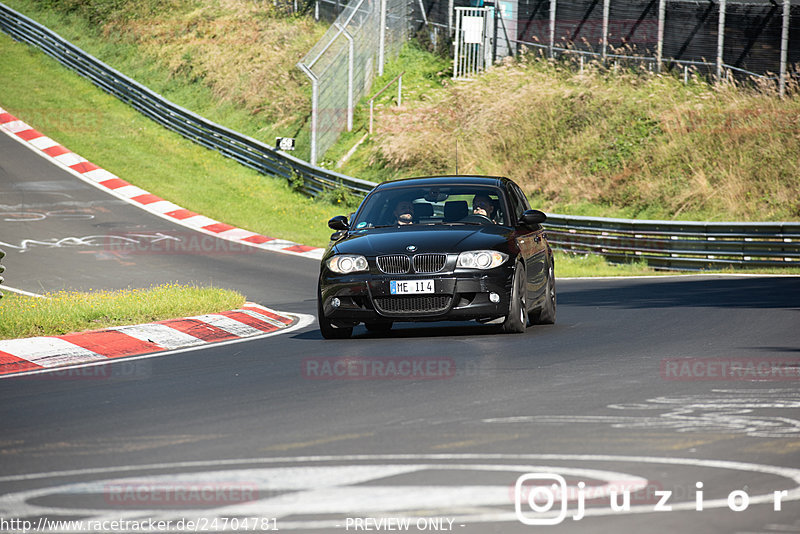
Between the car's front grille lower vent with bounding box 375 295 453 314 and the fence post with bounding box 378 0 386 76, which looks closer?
the car's front grille lower vent with bounding box 375 295 453 314

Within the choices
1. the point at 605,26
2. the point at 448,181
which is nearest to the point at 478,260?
the point at 448,181

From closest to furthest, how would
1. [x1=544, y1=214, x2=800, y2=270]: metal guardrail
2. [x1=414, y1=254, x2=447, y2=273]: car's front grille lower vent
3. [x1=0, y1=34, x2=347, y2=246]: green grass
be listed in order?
[x1=414, y1=254, x2=447, y2=273]: car's front grille lower vent
[x1=544, y1=214, x2=800, y2=270]: metal guardrail
[x1=0, y1=34, x2=347, y2=246]: green grass

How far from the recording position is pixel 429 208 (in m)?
12.0

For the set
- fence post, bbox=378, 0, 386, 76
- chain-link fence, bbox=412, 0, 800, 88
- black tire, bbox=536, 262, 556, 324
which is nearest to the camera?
black tire, bbox=536, 262, 556, 324

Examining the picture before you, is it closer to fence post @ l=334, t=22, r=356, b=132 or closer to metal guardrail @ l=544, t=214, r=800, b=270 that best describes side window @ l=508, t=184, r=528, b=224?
metal guardrail @ l=544, t=214, r=800, b=270

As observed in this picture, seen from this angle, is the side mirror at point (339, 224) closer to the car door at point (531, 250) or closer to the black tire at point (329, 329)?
the black tire at point (329, 329)

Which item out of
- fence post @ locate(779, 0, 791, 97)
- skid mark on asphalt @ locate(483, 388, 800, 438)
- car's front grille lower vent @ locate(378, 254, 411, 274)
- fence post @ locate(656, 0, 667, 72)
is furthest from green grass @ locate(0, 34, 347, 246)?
skid mark on asphalt @ locate(483, 388, 800, 438)

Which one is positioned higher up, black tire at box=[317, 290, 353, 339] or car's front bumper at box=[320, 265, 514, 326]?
car's front bumper at box=[320, 265, 514, 326]

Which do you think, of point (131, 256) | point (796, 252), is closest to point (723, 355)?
point (796, 252)

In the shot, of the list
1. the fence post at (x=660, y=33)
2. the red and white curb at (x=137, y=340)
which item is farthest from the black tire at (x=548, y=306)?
the fence post at (x=660, y=33)

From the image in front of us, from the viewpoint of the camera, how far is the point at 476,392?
7.58 metres

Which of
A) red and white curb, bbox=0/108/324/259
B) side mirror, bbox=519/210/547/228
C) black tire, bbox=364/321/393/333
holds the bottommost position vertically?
red and white curb, bbox=0/108/324/259

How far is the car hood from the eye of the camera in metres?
10.9

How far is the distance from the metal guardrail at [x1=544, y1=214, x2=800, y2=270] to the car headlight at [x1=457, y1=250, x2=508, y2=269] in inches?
503
